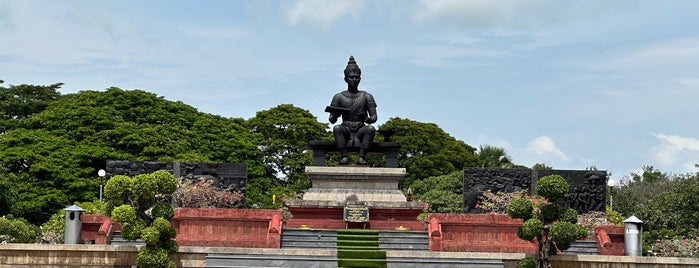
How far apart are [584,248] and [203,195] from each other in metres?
13.4

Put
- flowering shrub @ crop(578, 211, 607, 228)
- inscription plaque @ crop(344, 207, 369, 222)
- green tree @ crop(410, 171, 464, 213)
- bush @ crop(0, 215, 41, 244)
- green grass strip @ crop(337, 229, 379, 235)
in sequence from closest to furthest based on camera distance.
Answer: bush @ crop(0, 215, 41, 244) → green grass strip @ crop(337, 229, 379, 235) → inscription plaque @ crop(344, 207, 369, 222) → flowering shrub @ crop(578, 211, 607, 228) → green tree @ crop(410, 171, 464, 213)

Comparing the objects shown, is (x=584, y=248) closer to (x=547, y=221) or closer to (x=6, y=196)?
(x=547, y=221)

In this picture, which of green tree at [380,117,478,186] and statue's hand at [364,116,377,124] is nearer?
statue's hand at [364,116,377,124]

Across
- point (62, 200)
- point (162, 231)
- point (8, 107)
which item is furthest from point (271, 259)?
point (8, 107)

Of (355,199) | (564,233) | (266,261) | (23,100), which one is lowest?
(266,261)

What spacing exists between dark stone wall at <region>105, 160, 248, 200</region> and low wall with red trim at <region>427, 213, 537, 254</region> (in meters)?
11.0

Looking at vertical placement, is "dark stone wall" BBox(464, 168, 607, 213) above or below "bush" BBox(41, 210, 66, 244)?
above

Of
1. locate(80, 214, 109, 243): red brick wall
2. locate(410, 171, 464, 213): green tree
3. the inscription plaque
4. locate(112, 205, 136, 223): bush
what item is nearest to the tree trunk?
the inscription plaque

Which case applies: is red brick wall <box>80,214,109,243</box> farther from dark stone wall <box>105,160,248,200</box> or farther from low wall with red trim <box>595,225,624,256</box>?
low wall with red trim <box>595,225,624,256</box>

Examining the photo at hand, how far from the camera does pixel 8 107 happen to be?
162ft

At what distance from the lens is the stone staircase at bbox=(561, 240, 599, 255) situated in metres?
24.5

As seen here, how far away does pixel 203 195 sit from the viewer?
32.3 m

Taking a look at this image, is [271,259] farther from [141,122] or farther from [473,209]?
[141,122]

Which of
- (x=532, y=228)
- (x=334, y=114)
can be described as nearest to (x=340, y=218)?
(x=334, y=114)
